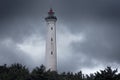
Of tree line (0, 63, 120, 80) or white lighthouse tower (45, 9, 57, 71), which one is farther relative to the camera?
white lighthouse tower (45, 9, 57, 71)

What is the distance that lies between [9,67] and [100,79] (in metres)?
38.6

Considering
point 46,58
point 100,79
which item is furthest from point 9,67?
point 100,79

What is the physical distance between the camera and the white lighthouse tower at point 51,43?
94.8m

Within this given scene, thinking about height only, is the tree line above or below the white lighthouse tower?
below

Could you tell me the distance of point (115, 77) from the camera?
5734cm

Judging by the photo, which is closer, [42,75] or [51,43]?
[42,75]

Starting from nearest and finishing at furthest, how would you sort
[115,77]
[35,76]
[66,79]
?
1. [115,77]
2. [35,76]
3. [66,79]

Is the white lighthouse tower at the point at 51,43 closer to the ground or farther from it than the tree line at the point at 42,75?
farther from it

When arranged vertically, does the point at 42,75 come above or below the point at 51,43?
below

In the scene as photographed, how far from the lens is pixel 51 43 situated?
9644cm

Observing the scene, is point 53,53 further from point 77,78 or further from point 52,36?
point 77,78

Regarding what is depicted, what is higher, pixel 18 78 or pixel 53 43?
pixel 53 43

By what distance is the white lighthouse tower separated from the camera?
311 feet

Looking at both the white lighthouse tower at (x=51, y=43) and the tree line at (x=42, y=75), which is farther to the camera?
the white lighthouse tower at (x=51, y=43)
